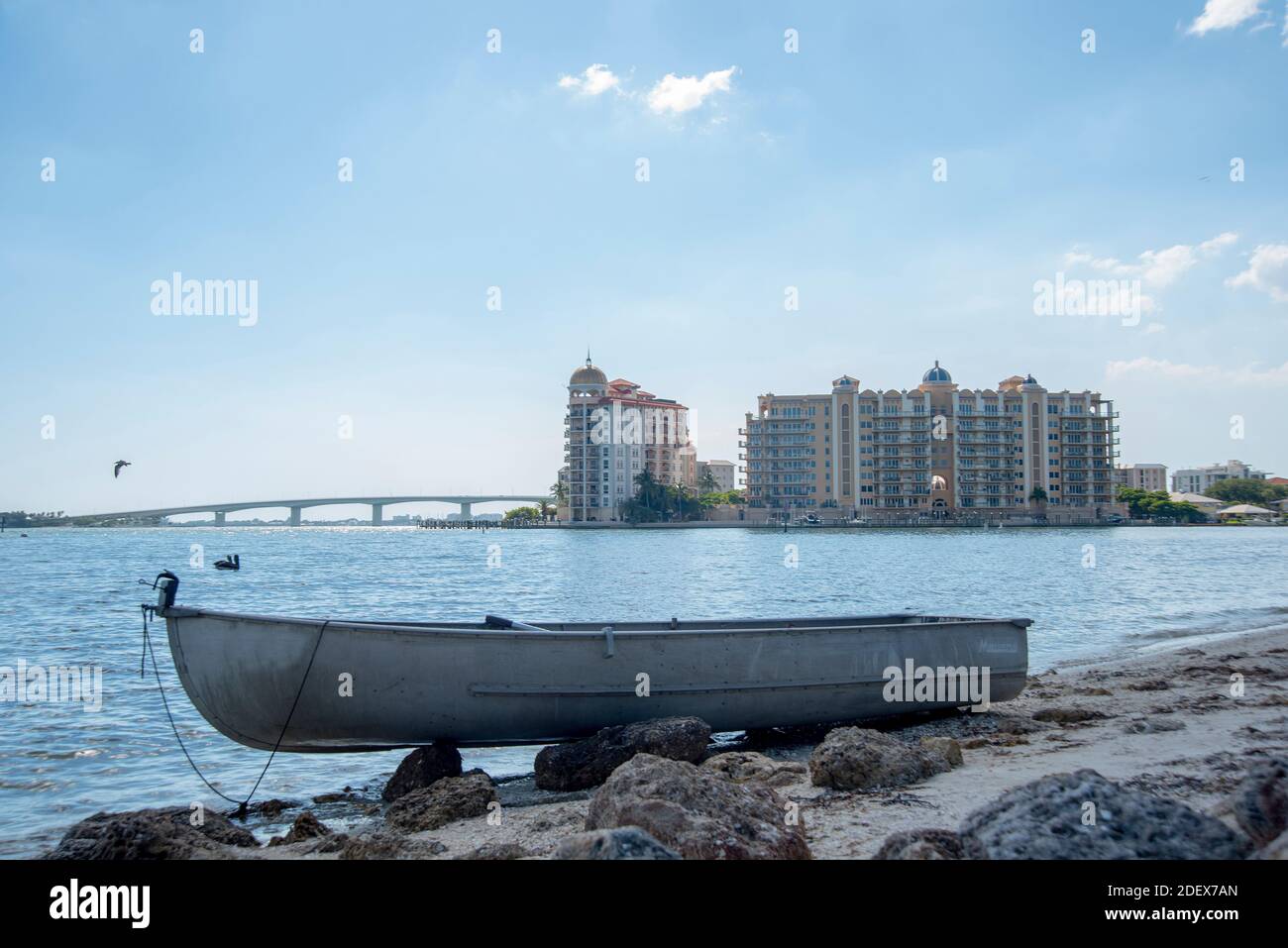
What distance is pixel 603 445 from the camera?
156m

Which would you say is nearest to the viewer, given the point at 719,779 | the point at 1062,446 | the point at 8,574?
the point at 719,779

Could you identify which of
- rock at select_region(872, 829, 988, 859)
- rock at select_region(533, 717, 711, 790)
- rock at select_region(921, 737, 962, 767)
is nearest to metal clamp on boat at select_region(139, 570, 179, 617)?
rock at select_region(533, 717, 711, 790)

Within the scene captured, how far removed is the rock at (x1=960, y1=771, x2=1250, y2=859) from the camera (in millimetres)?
4680

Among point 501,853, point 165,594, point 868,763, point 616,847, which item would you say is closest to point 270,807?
point 165,594

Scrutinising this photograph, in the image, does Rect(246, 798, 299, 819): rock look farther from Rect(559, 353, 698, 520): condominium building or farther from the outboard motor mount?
Rect(559, 353, 698, 520): condominium building

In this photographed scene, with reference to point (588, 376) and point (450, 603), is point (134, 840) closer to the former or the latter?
point (450, 603)

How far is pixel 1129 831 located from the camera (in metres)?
4.76

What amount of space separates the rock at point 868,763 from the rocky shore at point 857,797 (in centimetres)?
2

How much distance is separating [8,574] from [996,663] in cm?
5770

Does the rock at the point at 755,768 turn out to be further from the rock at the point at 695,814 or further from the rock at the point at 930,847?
the rock at the point at 930,847

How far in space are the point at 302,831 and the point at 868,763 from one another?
5467mm

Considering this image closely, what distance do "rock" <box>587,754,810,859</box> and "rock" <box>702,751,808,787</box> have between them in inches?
92.2
